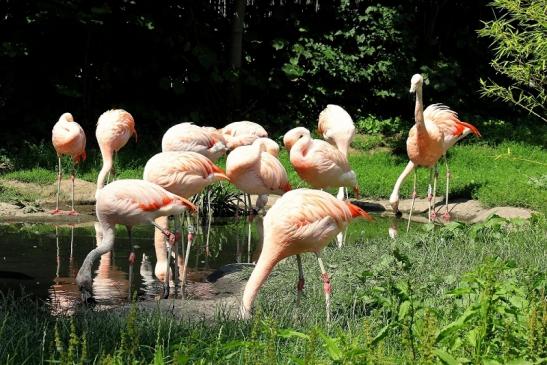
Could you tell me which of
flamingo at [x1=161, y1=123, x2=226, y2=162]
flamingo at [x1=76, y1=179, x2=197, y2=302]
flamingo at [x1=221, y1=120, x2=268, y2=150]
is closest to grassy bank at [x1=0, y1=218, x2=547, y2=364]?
flamingo at [x1=76, y1=179, x2=197, y2=302]

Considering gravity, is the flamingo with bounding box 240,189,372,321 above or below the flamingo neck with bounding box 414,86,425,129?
below

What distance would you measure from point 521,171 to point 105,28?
5.68 meters

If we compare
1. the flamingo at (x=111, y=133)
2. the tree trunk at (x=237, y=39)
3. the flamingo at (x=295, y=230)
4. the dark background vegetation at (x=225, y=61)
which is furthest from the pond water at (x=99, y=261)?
the tree trunk at (x=237, y=39)

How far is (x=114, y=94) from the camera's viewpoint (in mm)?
12633

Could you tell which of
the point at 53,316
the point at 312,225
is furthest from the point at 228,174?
the point at 53,316

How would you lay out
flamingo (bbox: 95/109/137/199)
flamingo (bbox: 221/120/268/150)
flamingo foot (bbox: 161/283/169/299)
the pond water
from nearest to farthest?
flamingo foot (bbox: 161/283/169/299) → the pond water → flamingo (bbox: 221/120/268/150) → flamingo (bbox: 95/109/137/199)

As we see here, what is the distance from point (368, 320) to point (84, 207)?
5.90 metres

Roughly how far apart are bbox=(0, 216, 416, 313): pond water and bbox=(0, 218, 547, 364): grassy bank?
750mm

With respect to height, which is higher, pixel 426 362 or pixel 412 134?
pixel 412 134

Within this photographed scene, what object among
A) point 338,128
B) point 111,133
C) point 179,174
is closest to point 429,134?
point 338,128

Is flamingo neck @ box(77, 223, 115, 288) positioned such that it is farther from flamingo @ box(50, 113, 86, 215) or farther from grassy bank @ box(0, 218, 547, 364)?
flamingo @ box(50, 113, 86, 215)

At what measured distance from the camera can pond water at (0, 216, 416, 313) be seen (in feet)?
18.6

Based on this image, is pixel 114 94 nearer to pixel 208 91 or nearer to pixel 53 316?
pixel 208 91

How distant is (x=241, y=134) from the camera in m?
7.85
